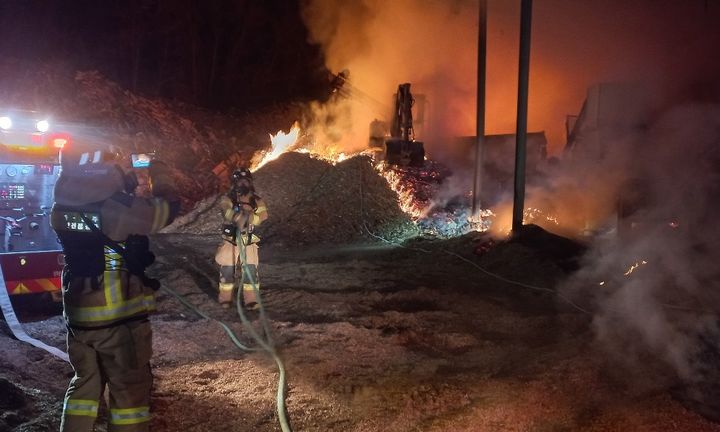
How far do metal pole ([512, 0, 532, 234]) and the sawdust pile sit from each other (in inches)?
163

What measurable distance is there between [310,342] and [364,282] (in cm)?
330

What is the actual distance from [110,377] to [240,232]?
12.2ft

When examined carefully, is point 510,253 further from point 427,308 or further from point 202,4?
point 202,4

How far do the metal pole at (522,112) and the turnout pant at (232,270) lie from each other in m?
6.00

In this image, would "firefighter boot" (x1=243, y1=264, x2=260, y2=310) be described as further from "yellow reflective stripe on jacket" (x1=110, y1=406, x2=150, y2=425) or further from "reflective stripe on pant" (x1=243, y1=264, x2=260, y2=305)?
"yellow reflective stripe on jacket" (x1=110, y1=406, x2=150, y2=425)

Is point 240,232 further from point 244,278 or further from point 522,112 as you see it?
point 522,112

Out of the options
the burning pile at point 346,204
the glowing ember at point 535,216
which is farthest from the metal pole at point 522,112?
the burning pile at point 346,204

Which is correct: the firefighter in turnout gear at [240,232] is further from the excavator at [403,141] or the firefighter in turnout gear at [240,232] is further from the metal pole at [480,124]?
the excavator at [403,141]

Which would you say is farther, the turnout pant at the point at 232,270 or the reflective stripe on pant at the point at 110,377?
the turnout pant at the point at 232,270

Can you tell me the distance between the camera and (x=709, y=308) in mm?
6410

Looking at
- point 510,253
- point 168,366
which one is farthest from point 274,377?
point 510,253

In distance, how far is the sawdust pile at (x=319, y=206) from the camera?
14414mm

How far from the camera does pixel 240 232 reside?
6762 millimetres

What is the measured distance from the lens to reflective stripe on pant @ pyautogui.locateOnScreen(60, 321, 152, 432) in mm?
3100
